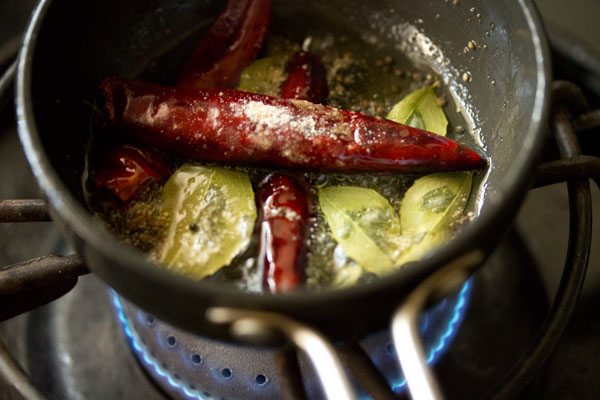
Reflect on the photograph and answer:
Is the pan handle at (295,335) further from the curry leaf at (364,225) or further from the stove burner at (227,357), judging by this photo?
the stove burner at (227,357)

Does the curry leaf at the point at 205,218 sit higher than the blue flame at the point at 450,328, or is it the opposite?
the curry leaf at the point at 205,218

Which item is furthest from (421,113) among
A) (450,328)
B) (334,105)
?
(450,328)

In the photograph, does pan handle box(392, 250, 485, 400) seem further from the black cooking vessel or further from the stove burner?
the stove burner

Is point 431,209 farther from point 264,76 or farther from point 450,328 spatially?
point 264,76

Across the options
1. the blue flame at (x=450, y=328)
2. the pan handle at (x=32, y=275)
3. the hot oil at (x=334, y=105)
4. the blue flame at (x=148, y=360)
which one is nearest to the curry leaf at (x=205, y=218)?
the hot oil at (x=334, y=105)

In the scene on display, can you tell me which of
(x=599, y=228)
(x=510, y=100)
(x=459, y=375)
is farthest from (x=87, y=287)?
(x=599, y=228)

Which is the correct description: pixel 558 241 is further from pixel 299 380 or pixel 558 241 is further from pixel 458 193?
pixel 299 380

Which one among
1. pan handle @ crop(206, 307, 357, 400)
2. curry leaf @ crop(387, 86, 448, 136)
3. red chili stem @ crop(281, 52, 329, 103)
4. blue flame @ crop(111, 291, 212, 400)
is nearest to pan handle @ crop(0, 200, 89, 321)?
blue flame @ crop(111, 291, 212, 400)
